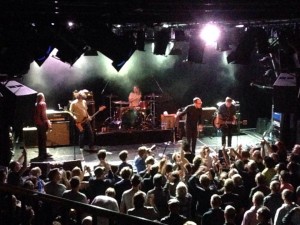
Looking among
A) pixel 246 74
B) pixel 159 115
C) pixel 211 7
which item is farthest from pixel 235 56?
pixel 246 74

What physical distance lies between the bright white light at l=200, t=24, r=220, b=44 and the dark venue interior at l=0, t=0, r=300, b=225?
0.61 feet

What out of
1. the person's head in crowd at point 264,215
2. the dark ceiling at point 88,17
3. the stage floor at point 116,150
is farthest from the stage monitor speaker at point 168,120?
the person's head in crowd at point 264,215

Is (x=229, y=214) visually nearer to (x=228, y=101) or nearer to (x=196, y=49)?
(x=196, y=49)

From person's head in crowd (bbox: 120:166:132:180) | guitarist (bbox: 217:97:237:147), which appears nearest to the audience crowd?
person's head in crowd (bbox: 120:166:132:180)

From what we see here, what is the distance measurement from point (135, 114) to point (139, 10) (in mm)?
8857

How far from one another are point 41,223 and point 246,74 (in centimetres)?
1584

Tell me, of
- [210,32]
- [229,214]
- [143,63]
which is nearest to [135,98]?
[143,63]

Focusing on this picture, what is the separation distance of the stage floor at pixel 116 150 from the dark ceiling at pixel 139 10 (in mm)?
5115

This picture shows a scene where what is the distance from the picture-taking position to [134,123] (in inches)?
589

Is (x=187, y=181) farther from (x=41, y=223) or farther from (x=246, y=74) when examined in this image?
(x=246, y=74)

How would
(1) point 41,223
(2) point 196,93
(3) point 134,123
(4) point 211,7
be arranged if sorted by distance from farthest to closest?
(2) point 196,93 < (3) point 134,123 < (4) point 211,7 < (1) point 41,223

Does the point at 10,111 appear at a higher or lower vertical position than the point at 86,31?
lower

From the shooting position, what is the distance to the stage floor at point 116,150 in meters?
12.1

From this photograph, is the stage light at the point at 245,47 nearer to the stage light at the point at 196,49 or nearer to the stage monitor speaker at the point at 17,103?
the stage light at the point at 196,49
